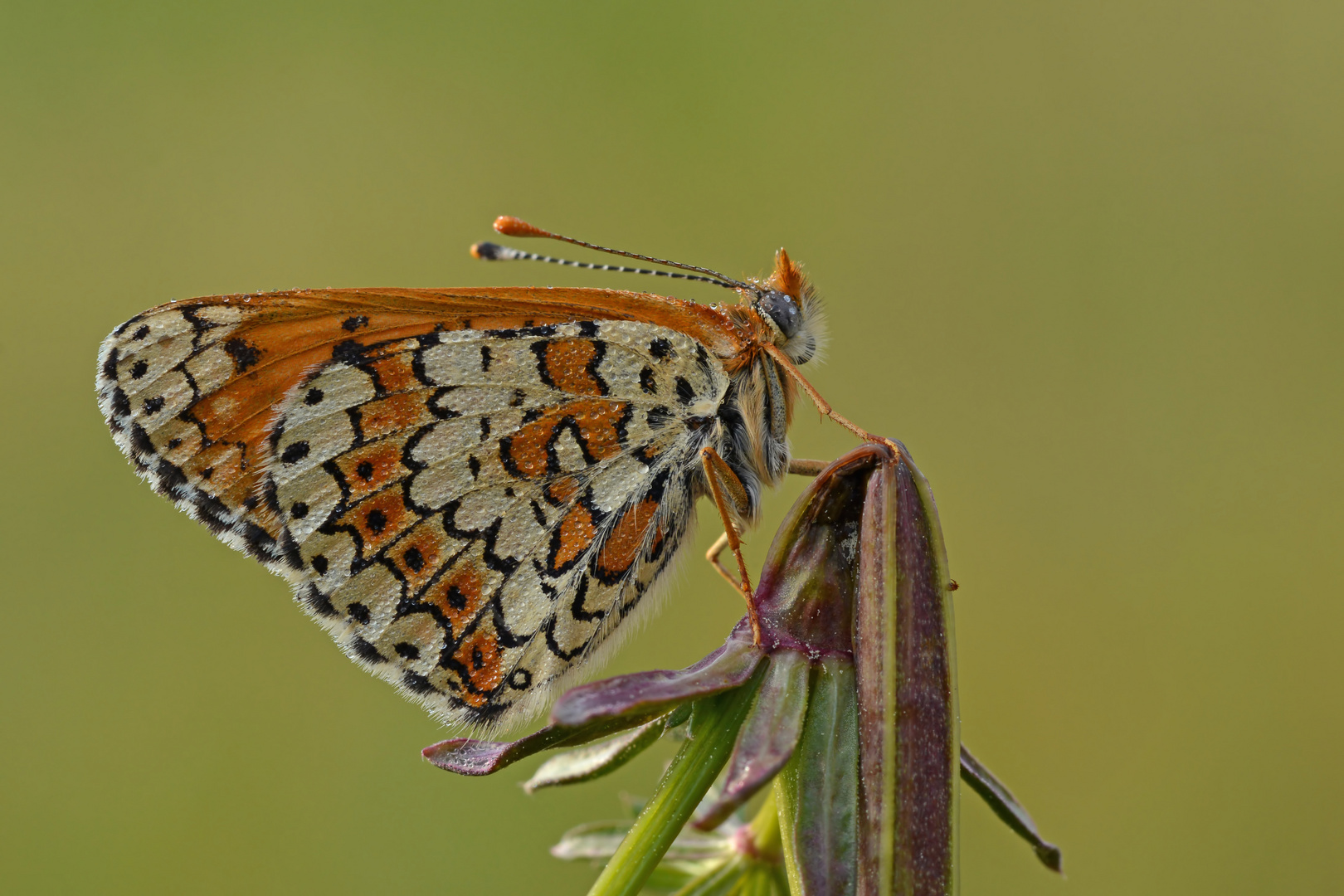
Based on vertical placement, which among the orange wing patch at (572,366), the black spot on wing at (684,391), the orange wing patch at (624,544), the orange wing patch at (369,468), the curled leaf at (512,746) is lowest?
the curled leaf at (512,746)

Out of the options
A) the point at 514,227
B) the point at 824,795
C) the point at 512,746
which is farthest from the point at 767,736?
the point at 514,227

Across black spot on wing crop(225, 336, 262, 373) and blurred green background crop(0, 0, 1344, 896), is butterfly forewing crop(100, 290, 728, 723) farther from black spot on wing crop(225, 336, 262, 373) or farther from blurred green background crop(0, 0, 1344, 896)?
blurred green background crop(0, 0, 1344, 896)

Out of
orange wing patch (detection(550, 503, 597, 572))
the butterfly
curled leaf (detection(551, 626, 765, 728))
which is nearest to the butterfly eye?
the butterfly

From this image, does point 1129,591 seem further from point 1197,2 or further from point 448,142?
point 448,142

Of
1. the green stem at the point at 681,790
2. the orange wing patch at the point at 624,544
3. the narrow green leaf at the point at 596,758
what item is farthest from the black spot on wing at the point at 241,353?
the green stem at the point at 681,790

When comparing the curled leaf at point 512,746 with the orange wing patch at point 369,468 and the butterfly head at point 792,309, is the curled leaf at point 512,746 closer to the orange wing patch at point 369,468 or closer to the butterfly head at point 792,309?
the orange wing patch at point 369,468

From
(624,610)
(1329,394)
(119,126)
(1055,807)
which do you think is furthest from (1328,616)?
(119,126)
